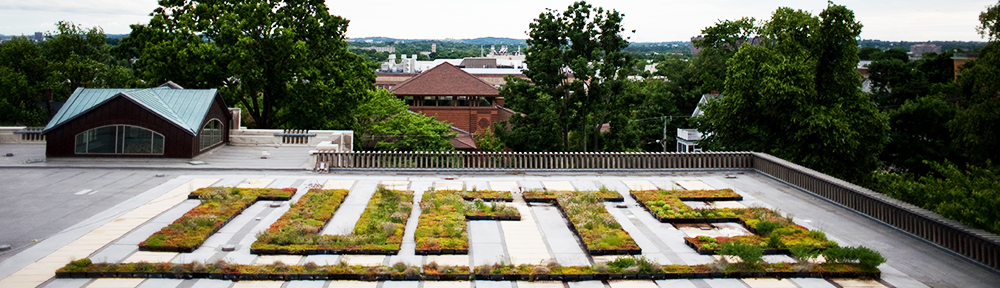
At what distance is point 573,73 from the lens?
164 ft

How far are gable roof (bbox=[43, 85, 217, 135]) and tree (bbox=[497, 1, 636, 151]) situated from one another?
21524mm

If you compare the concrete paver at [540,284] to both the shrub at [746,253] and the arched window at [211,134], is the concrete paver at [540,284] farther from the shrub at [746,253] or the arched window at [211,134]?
the arched window at [211,134]

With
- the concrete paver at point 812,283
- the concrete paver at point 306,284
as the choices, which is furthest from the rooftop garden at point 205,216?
the concrete paver at point 812,283

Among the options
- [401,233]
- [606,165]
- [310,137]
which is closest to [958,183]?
[606,165]

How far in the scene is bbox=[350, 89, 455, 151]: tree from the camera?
48.9 meters

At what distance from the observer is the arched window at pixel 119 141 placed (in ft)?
106

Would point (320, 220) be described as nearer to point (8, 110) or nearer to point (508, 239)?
point (508, 239)

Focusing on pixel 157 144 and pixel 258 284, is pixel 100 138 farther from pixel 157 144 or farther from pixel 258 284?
pixel 258 284

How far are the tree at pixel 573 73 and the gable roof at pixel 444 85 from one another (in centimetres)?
1562

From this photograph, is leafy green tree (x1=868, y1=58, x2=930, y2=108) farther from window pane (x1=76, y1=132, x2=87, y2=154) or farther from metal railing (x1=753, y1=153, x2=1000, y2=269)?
window pane (x1=76, y1=132, x2=87, y2=154)

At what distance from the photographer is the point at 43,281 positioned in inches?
637

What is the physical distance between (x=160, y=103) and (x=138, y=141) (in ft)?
6.25

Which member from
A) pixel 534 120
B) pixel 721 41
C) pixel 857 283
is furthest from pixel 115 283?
pixel 721 41

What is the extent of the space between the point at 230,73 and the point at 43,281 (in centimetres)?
2874
